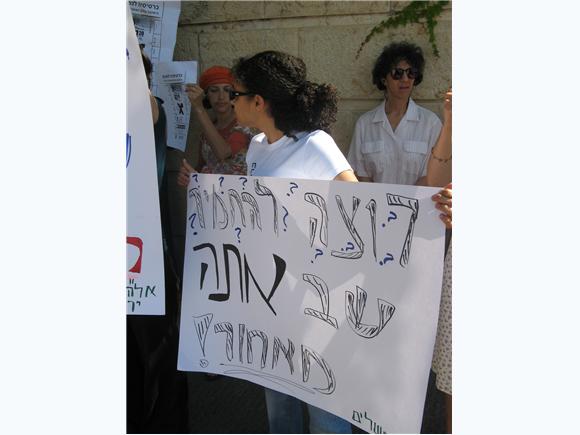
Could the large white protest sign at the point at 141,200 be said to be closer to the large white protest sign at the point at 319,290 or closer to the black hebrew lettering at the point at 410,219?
the large white protest sign at the point at 319,290

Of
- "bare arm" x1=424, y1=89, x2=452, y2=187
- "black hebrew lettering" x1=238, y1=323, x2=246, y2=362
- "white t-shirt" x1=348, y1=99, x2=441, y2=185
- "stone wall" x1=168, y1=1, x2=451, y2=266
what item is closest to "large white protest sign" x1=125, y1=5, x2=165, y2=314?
"black hebrew lettering" x1=238, y1=323, x2=246, y2=362

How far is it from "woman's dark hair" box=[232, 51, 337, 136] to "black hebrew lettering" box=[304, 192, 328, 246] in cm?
30

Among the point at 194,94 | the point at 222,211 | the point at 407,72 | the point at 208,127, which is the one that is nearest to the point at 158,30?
the point at 194,94

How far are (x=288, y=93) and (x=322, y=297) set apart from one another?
740 millimetres

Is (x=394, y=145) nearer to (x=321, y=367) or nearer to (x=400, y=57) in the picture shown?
(x=400, y=57)

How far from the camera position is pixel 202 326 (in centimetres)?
221

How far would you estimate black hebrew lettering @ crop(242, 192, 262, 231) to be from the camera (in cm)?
207

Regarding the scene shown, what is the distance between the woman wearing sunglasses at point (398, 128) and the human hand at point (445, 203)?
4.76 ft

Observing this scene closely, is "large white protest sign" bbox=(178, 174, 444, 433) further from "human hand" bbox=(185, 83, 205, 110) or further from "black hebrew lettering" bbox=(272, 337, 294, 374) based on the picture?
"human hand" bbox=(185, 83, 205, 110)

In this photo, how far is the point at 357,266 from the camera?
1.89 meters

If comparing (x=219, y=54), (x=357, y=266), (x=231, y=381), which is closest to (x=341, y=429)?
(x=357, y=266)

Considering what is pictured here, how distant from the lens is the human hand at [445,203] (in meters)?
1.71

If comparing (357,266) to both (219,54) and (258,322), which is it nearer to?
(258,322)

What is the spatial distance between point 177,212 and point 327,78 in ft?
4.32
